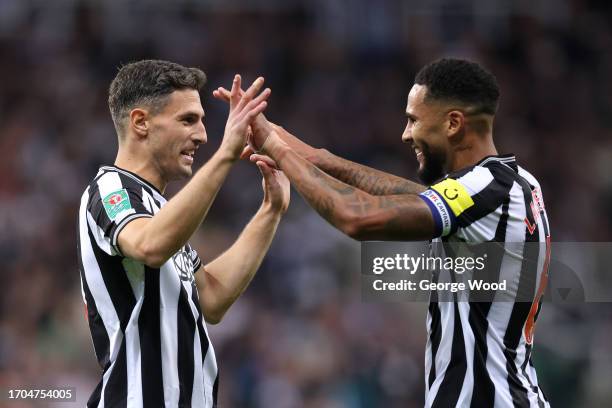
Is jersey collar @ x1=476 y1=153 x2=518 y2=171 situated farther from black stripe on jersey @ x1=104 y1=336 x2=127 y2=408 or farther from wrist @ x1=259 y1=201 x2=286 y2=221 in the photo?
black stripe on jersey @ x1=104 y1=336 x2=127 y2=408

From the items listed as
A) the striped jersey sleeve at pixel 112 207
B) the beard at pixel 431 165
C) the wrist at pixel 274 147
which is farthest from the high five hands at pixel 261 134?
the beard at pixel 431 165

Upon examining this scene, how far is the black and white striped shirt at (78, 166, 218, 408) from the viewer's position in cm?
443

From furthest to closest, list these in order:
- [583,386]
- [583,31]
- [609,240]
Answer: [583,31] → [609,240] → [583,386]

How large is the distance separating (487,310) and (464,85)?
1061 millimetres

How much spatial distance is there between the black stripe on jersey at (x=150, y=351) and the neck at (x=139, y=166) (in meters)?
0.55

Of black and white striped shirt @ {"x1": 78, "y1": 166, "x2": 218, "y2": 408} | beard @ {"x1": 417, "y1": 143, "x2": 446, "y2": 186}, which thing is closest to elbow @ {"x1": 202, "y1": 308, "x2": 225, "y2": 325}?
black and white striped shirt @ {"x1": 78, "y1": 166, "x2": 218, "y2": 408}

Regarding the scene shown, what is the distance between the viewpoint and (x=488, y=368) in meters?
4.48

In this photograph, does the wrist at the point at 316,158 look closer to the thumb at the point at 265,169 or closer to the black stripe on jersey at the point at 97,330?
the thumb at the point at 265,169

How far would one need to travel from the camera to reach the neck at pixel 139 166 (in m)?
4.78

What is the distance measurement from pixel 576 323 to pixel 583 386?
84 centimetres

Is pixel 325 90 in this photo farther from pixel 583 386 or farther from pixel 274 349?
pixel 583 386

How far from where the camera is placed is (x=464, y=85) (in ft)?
15.7

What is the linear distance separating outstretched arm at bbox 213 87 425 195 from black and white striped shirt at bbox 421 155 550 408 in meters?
0.58

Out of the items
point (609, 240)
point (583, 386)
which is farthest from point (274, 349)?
point (609, 240)
